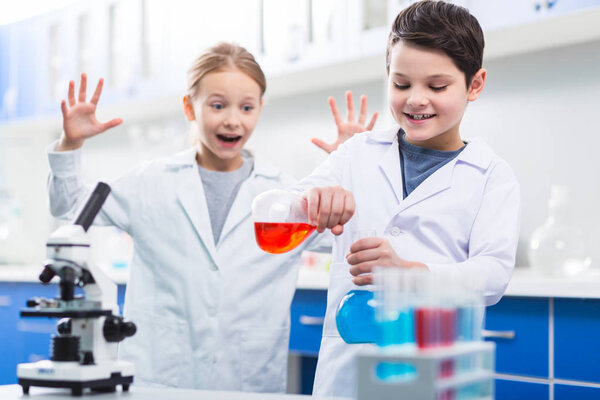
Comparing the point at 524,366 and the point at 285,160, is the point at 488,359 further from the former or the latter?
the point at 285,160

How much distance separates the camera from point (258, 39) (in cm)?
297


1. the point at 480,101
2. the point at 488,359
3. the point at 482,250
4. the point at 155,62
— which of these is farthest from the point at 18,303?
the point at 488,359

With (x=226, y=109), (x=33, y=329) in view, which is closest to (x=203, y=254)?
(x=226, y=109)

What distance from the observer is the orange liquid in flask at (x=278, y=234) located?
3.41 feet

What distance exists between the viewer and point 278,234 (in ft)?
3.44

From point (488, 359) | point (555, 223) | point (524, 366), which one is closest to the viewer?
point (488, 359)

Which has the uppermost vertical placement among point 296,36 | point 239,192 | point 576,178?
point 296,36

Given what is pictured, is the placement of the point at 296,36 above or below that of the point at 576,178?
above

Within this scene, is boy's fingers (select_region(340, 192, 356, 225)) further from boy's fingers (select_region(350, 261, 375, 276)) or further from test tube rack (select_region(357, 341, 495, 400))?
test tube rack (select_region(357, 341, 495, 400))

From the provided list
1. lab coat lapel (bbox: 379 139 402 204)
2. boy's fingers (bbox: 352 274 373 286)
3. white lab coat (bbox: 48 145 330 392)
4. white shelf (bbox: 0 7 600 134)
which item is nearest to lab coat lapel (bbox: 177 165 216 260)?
white lab coat (bbox: 48 145 330 392)

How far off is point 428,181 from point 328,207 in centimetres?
27

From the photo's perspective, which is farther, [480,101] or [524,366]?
[480,101]

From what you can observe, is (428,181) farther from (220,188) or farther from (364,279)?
(220,188)

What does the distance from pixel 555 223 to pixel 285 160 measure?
1.29 metres
